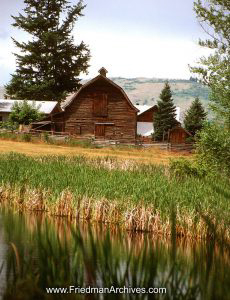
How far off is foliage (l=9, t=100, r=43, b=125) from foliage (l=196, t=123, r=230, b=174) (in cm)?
3454

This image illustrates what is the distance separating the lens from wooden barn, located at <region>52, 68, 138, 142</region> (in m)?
54.0

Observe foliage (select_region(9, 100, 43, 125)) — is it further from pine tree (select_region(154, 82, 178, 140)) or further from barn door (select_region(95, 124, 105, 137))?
pine tree (select_region(154, 82, 178, 140))

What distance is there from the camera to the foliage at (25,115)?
53.7 metres

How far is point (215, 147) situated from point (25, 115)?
117 ft

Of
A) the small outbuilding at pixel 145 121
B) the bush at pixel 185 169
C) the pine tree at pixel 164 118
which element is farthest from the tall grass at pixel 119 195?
the small outbuilding at pixel 145 121

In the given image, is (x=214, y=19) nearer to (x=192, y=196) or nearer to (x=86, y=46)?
(x=192, y=196)

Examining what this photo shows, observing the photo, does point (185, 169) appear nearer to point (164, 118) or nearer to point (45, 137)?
point (45, 137)

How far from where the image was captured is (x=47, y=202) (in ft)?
61.1

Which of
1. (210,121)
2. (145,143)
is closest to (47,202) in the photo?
(210,121)

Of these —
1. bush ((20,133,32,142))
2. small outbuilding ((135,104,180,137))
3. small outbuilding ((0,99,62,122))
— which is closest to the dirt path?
bush ((20,133,32,142))

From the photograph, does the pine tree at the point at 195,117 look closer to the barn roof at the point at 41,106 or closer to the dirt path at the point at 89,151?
the dirt path at the point at 89,151

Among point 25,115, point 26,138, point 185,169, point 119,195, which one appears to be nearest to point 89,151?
point 26,138

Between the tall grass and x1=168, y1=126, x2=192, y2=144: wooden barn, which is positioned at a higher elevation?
x1=168, y1=126, x2=192, y2=144: wooden barn

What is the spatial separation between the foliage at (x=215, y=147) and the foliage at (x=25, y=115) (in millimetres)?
34543
